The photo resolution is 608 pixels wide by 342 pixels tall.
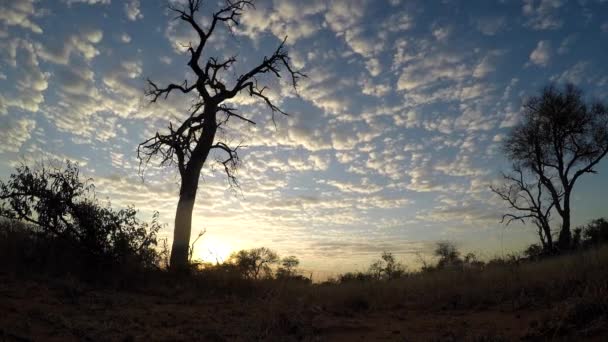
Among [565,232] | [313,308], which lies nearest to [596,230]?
[565,232]

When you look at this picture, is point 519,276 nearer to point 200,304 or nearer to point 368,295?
point 368,295

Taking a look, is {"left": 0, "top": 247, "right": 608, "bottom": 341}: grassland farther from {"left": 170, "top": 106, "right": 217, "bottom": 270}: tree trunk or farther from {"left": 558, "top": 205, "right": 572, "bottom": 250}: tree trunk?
{"left": 558, "top": 205, "right": 572, "bottom": 250}: tree trunk

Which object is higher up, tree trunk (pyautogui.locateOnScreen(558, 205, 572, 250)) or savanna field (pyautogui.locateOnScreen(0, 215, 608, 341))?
tree trunk (pyautogui.locateOnScreen(558, 205, 572, 250))

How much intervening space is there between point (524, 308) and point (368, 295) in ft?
9.26

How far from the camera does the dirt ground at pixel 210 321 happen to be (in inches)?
166

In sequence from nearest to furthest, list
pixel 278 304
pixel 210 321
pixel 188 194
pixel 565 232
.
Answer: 1. pixel 210 321
2. pixel 278 304
3. pixel 188 194
4. pixel 565 232

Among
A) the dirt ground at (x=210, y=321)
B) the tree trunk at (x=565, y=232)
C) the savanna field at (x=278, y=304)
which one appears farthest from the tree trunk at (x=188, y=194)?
the tree trunk at (x=565, y=232)

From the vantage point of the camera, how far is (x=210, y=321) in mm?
5461

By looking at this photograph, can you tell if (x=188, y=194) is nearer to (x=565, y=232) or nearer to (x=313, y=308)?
(x=313, y=308)

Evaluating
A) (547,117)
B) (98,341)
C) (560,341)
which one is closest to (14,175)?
(98,341)

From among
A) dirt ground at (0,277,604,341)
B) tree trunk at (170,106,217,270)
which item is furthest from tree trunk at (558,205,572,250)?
A: tree trunk at (170,106,217,270)

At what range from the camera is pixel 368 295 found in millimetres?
7688

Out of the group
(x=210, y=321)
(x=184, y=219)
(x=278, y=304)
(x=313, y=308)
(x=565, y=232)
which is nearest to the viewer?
(x=210, y=321)

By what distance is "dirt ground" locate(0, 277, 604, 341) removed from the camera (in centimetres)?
423
